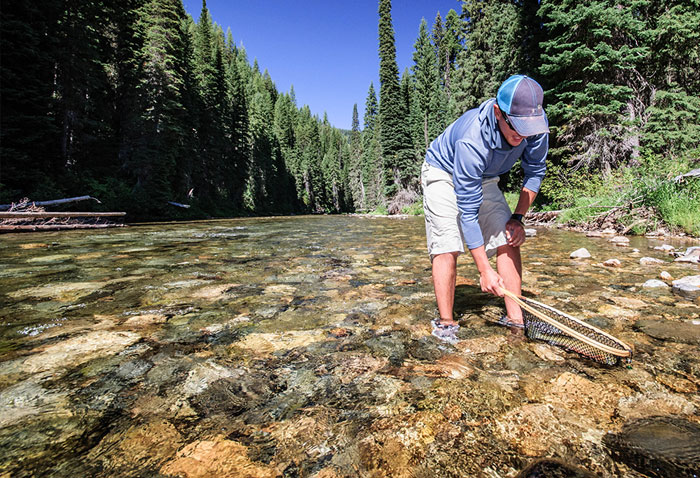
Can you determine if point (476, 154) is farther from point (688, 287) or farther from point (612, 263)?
point (612, 263)

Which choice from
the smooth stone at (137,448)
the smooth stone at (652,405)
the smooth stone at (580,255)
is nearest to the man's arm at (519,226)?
the smooth stone at (652,405)

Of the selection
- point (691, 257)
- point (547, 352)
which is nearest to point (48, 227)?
point (547, 352)

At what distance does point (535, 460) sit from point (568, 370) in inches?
33.5

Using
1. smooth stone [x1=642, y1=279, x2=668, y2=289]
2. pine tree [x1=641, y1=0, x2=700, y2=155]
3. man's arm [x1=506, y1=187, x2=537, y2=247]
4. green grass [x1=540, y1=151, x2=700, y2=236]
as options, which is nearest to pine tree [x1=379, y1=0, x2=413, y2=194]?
pine tree [x1=641, y1=0, x2=700, y2=155]

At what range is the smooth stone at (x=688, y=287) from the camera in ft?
9.77

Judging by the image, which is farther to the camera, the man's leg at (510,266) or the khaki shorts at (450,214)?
the man's leg at (510,266)

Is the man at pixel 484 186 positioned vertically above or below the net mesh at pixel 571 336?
above

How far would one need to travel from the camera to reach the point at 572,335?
188 centimetres

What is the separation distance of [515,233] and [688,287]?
6.73ft

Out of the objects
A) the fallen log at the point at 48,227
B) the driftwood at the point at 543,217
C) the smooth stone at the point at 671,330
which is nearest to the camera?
the smooth stone at the point at 671,330

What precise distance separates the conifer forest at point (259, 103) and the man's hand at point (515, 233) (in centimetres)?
634

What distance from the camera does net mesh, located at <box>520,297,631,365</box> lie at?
1.87m

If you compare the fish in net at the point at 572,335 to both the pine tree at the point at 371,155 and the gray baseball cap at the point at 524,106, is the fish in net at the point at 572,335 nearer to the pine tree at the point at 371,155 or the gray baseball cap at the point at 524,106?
the gray baseball cap at the point at 524,106

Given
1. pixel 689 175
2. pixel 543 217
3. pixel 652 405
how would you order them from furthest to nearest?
pixel 543 217 < pixel 689 175 < pixel 652 405
